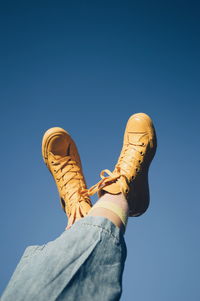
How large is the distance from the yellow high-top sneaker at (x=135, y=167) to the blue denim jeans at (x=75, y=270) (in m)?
0.58

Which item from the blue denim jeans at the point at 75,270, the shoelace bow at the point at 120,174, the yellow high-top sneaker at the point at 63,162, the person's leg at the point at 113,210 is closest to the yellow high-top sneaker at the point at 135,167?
the shoelace bow at the point at 120,174


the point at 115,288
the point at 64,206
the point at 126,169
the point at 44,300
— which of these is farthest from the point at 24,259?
the point at 64,206

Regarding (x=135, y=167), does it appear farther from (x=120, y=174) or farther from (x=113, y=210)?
(x=113, y=210)

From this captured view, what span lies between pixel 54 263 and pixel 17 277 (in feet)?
0.42

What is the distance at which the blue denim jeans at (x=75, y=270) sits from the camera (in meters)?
0.85

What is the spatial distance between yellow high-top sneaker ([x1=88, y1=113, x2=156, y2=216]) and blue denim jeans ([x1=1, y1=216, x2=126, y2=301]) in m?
0.58

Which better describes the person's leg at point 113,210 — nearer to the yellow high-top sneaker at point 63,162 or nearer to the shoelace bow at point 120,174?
the shoelace bow at point 120,174

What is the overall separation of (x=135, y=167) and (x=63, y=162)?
27.1 inches

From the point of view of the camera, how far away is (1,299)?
33.5 inches

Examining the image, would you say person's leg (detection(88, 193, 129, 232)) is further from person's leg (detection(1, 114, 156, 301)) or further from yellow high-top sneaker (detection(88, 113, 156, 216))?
yellow high-top sneaker (detection(88, 113, 156, 216))

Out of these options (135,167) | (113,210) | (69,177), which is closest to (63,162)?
(69,177)

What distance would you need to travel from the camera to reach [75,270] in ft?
2.89

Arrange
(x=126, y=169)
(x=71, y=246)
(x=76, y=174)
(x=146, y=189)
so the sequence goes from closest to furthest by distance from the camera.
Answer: (x=71, y=246)
(x=126, y=169)
(x=146, y=189)
(x=76, y=174)

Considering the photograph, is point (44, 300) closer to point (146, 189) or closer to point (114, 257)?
point (114, 257)
